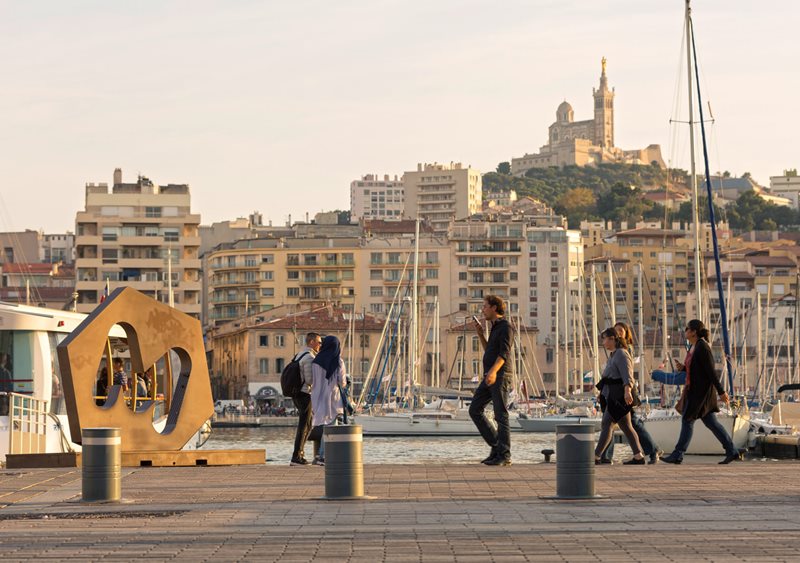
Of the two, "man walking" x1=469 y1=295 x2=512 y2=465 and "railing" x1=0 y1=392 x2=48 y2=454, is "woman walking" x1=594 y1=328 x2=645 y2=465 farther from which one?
"railing" x1=0 y1=392 x2=48 y2=454

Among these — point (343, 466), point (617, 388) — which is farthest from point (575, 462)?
point (617, 388)

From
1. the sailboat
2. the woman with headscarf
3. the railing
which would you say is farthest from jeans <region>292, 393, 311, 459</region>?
the sailboat

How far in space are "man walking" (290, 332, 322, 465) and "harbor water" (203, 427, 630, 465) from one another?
107ft

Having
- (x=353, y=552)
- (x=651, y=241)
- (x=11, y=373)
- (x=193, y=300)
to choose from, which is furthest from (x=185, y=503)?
(x=651, y=241)

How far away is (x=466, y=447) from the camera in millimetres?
77750

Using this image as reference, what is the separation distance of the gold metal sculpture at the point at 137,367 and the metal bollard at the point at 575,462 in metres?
8.69

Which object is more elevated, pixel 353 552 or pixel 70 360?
pixel 70 360

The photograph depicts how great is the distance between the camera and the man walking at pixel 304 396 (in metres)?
21.2

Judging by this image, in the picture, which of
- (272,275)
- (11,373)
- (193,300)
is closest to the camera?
(11,373)

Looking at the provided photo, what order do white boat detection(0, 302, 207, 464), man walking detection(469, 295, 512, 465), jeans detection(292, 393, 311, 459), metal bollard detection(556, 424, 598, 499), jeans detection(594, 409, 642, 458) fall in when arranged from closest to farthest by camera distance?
1. metal bollard detection(556, 424, 598, 499)
2. man walking detection(469, 295, 512, 465)
3. jeans detection(594, 409, 642, 458)
4. jeans detection(292, 393, 311, 459)
5. white boat detection(0, 302, 207, 464)

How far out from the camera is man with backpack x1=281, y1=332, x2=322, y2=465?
69.6ft

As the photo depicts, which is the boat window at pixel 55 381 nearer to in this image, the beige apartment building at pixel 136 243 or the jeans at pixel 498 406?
the jeans at pixel 498 406

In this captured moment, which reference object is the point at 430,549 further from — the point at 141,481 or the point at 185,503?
the point at 141,481

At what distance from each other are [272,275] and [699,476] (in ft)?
463
